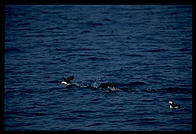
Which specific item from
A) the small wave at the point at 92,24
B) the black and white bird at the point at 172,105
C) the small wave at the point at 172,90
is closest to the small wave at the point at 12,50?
the small wave at the point at 92,24

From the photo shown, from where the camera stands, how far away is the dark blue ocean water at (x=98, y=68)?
15.2 m

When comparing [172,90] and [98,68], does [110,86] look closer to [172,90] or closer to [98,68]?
[172,90]

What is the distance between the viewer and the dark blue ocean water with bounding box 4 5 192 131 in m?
15.2

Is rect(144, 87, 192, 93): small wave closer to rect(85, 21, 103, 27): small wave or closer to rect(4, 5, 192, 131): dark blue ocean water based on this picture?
rect(4, 5, 192, 131): dark blue ocean water

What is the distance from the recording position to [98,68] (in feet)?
76.4

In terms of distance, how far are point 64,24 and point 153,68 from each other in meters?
17.3

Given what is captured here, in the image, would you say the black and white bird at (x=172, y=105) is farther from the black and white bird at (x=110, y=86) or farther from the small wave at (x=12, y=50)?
the small wave at (x=12, y=50)

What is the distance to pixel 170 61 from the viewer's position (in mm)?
25000

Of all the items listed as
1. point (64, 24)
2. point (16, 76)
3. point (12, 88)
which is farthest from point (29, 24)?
point (12, 88)

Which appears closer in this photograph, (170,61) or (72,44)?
(170,61)

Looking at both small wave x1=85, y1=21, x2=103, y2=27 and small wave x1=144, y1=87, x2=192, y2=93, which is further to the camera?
small wave x1=85, y1=21, x2=103, y2=27

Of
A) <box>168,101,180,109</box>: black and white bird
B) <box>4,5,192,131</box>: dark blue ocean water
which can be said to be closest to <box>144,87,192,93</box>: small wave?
<box>4,5,192,131</box>: dark blue ocean water

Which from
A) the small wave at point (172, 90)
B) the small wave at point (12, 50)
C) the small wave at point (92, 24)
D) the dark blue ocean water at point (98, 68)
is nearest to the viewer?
the dark blue ocean water at point (98, 68)

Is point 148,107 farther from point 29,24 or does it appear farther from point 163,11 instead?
point 163,11
